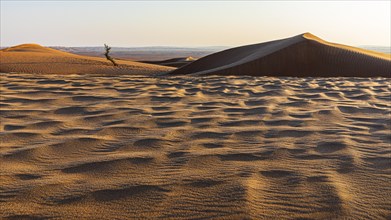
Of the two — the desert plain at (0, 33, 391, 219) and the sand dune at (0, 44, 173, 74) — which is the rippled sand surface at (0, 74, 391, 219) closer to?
the desert plain at (0, 33, 391, 219)

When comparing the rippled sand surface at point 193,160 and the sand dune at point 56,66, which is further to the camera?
the sand dune at point 56,66

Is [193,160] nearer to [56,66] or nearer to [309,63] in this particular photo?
[309,63]

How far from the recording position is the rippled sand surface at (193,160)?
1.53m

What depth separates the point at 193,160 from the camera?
209 cm

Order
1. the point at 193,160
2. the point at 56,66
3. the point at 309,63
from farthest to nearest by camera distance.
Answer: the point at 56,66 → the point at 309,63 → the point at 193,160

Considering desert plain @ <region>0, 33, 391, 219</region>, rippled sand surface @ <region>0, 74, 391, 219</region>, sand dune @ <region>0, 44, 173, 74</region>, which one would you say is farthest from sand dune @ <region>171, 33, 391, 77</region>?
rippled sand surface @ <region>0, 74, 391, 219</region>

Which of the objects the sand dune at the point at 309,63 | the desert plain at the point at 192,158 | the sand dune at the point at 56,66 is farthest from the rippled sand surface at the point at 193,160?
the sand dune at the point at 56,66

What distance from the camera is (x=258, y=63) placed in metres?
8.79

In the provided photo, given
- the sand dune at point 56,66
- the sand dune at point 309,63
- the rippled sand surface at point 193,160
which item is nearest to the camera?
the rippled sand surface at point 193,160

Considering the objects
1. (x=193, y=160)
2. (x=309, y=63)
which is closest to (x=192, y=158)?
(x=193, y=160)

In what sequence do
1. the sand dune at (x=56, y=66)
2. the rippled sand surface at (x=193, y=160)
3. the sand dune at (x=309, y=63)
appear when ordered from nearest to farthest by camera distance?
the rippled sand surface at (x=193, y=160), the sand dune at (x=309, y=63), the sand dune at (x=56, y=66)

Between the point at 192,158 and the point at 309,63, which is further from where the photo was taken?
the point at 309,63

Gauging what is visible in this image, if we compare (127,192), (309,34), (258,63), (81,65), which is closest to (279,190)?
(127,192)

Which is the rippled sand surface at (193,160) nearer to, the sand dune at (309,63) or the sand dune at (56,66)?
the sand dune at (309,63)
